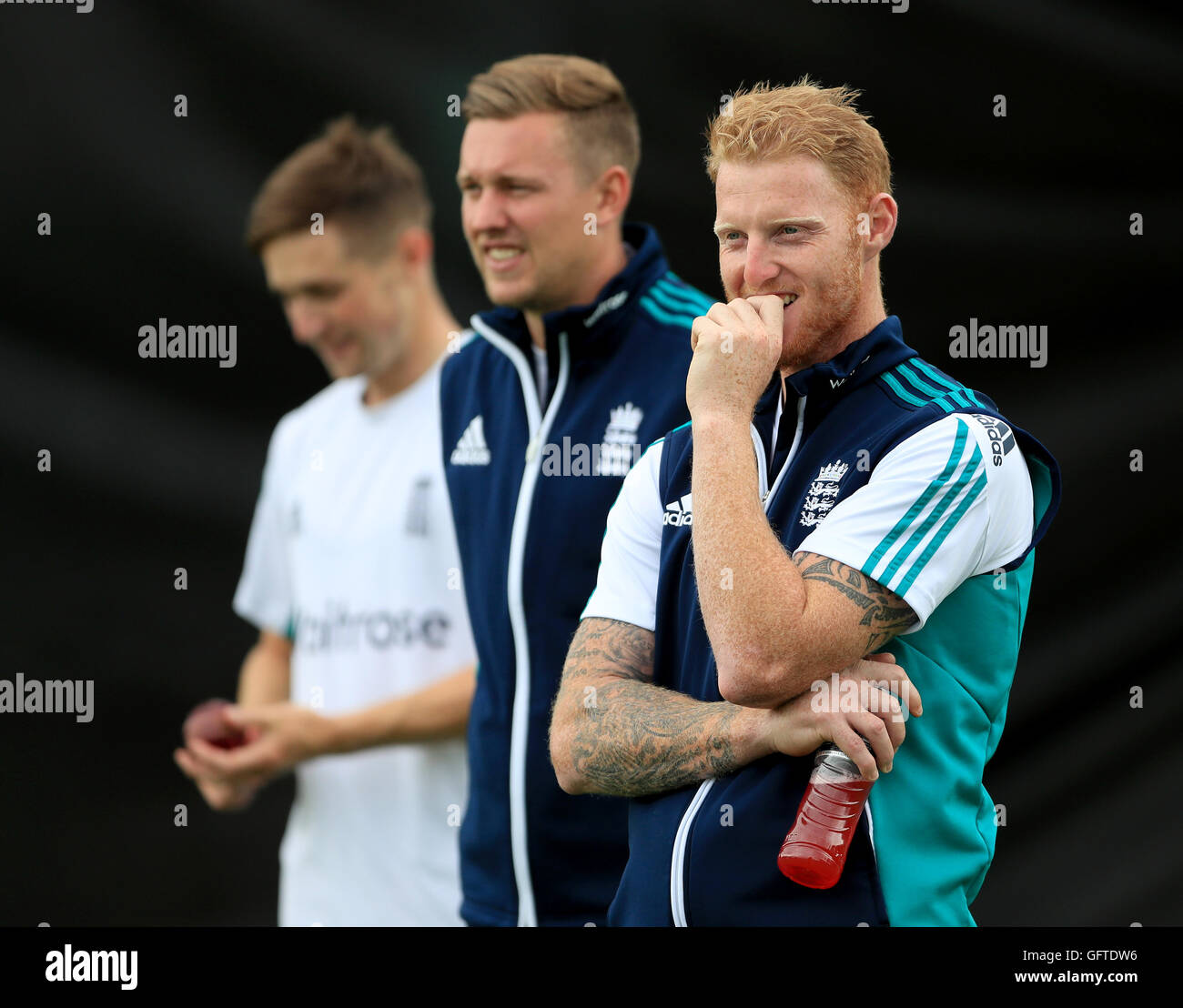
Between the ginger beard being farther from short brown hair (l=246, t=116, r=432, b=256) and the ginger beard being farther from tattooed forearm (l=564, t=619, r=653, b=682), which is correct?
short brown hair (l=246, t=116, r=432, b=256)

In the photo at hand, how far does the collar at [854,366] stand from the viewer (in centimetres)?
163

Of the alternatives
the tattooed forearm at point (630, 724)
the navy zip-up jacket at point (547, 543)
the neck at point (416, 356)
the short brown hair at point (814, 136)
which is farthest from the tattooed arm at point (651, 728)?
the neck at point (416, 356)

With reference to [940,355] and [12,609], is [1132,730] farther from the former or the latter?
[12,609]

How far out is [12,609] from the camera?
120 inches

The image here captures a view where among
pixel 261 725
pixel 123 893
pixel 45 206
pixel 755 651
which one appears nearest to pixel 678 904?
pixel 755 651

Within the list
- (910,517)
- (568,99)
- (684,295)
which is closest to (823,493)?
(910,517)

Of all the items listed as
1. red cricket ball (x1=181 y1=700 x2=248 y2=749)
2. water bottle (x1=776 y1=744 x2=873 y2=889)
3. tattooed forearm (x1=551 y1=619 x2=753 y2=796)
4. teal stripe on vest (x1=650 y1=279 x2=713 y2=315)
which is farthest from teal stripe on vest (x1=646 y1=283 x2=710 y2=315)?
red cricket ball (x1=181 y1=700 x2=248 y2=749)

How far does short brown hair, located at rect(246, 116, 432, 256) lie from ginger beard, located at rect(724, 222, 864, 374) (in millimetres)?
1608

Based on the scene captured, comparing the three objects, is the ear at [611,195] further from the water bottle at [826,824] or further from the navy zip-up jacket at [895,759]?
the water bottle at [826,824]

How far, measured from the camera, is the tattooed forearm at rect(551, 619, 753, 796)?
1591mm

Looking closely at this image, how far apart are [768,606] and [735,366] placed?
0.29 m

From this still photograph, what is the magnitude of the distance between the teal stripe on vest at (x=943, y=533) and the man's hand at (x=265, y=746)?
151cm

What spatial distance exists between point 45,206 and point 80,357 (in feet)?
1.13

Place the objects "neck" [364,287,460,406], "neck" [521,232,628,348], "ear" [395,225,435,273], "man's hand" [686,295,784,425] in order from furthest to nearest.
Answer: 1. "ear" [395,225,435,273]
2. "neck" [364,287,460,406]
3. "neck" [521,232,628,348]
4. "man's hand" [686,295,784,425]
